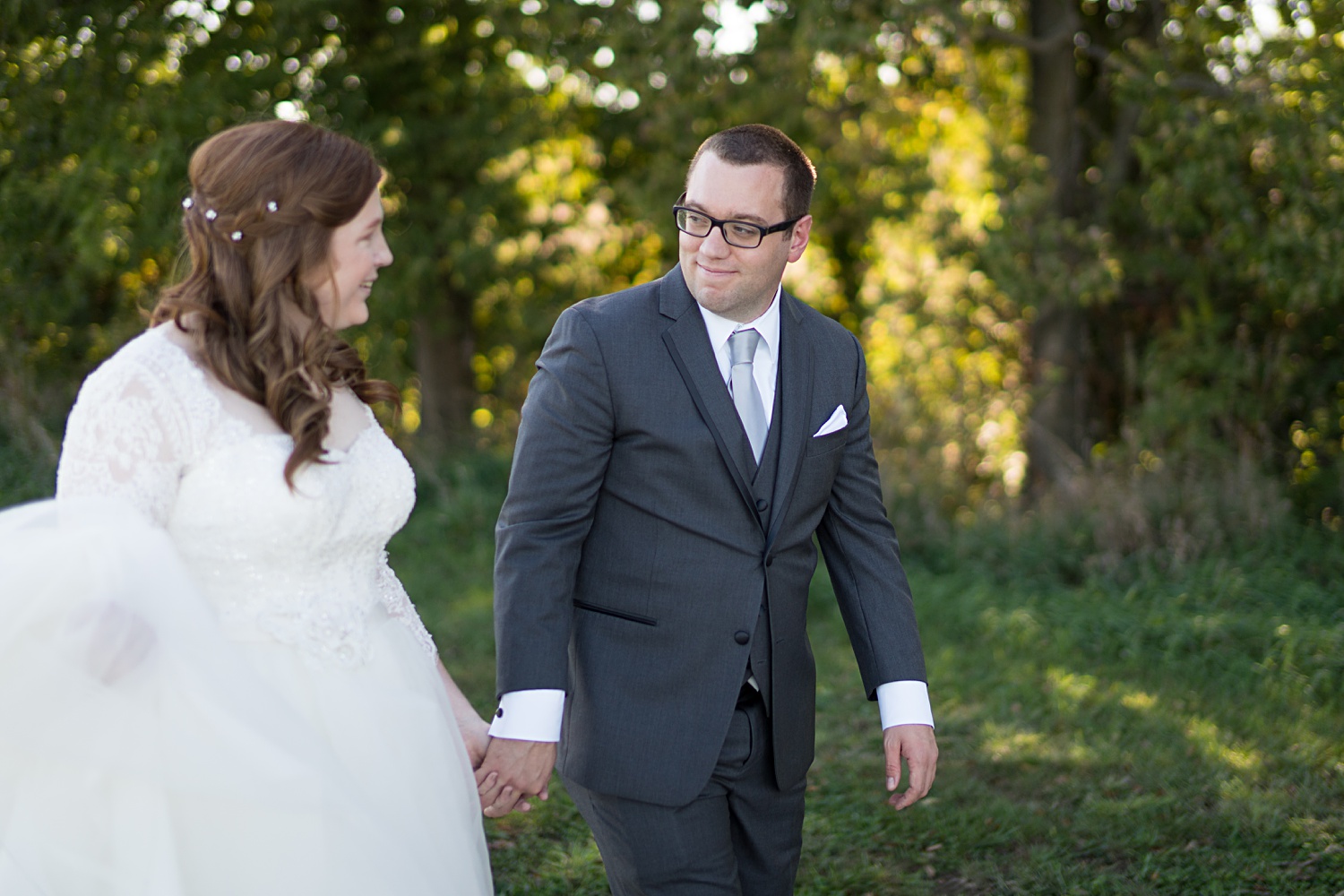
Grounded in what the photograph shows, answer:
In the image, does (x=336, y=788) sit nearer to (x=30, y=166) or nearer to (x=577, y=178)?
(x=30, y=166)

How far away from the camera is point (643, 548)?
253 centimetres

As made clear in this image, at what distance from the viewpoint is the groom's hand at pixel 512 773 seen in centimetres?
241

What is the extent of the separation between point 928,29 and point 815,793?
18.4ft

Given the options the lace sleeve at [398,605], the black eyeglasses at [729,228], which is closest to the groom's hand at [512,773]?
the lace sleeve at [398,605]

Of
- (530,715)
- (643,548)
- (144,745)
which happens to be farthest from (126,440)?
(643,548)

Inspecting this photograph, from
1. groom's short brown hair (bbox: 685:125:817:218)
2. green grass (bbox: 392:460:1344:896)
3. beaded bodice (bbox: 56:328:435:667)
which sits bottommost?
green grass (bbox: 392:460:1344:896)

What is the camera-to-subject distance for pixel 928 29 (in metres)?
8.16

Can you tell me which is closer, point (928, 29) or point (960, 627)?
point (960, 627)

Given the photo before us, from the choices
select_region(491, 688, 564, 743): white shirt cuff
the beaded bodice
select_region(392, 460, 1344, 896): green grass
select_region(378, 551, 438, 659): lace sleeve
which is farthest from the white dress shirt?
select_region(392, 460, 1344, 896): green grass

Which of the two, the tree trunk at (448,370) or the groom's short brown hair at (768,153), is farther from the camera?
the tree trunk at (448,370)

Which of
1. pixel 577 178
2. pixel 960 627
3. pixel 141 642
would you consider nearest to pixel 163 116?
pixel 577 178

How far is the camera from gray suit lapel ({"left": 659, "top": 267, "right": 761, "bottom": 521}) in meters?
2.53

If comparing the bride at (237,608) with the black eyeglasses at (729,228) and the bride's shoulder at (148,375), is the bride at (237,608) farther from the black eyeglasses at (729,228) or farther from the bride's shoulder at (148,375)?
the black eyeglasses at (729,228)

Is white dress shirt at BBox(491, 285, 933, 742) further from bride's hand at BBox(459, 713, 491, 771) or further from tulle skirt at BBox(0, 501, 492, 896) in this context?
tulle skirt at BBox(0, 501, 492, 896)
